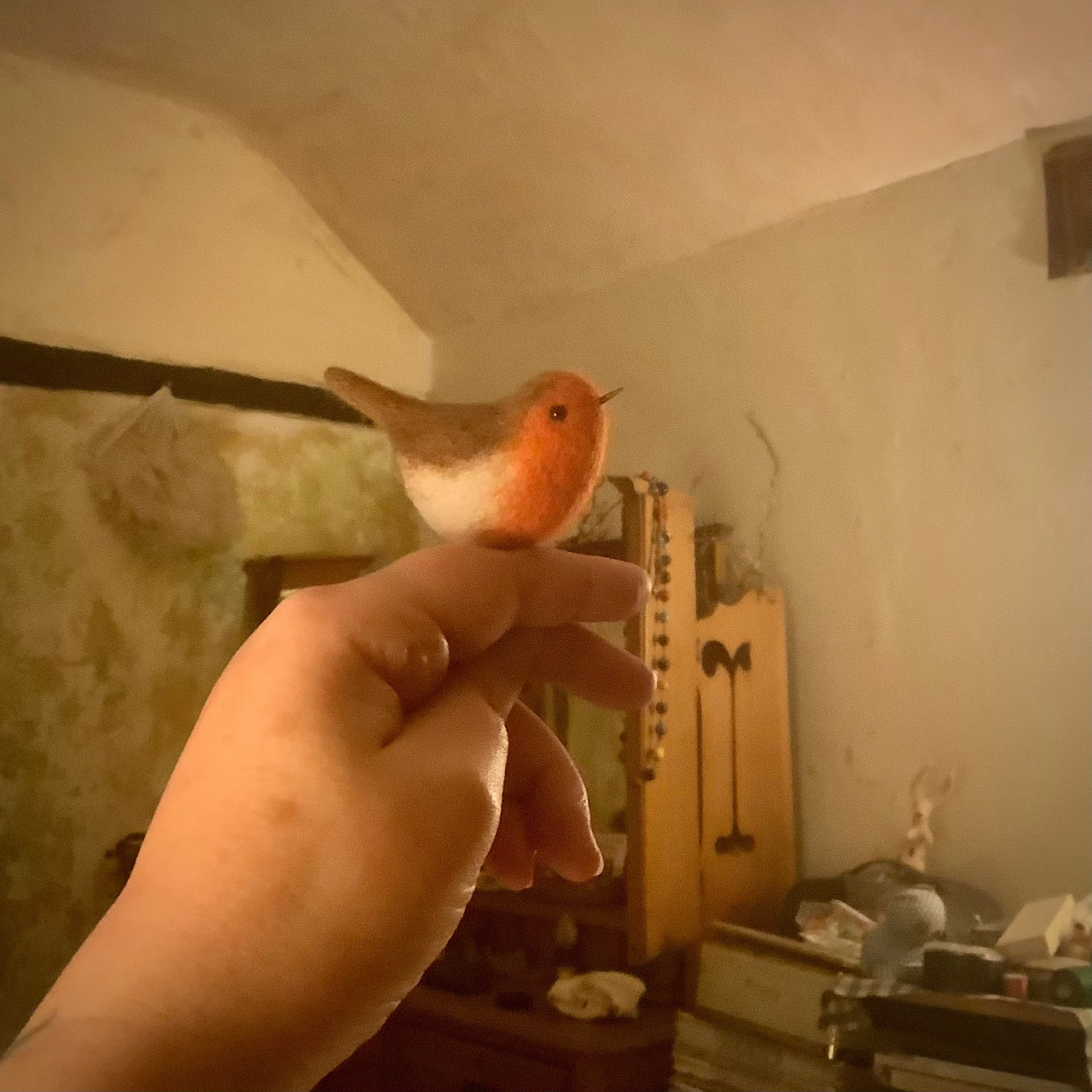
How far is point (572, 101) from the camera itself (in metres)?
1.47

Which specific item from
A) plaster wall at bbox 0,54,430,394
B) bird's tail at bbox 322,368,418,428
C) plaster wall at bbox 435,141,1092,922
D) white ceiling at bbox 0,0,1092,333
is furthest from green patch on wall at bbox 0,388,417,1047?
bird's tail at bbox 322,368,418,428

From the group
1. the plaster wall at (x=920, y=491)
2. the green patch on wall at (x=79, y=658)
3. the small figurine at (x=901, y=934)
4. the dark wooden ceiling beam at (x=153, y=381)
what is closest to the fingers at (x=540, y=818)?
the small figurine at (x=901, y=934)

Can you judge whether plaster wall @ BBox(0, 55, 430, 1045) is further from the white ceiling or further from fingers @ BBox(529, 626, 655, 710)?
fingers @ BBox(529, 626, 655, 710)

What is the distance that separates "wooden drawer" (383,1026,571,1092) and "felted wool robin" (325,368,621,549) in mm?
927

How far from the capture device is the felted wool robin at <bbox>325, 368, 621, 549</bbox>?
17.8 inches

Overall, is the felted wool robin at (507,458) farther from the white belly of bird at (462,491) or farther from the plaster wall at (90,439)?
the plaster wall at (90,439)

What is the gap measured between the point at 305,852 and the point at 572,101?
140 cm

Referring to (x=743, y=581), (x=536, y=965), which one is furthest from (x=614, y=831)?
(x=743, y=581)

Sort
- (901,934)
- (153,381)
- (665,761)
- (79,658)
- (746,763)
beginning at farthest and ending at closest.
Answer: (153,381) → (79,658) → (746,763) → (665,761) → (901,934)

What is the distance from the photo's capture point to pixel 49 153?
1.68m

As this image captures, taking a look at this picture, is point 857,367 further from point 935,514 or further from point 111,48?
point 111,48

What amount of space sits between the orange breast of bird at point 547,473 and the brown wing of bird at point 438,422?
0.04 ft

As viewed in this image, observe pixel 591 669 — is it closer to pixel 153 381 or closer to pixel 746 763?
pixel 746 763

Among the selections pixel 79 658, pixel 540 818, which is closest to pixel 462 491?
pixel 540 818
